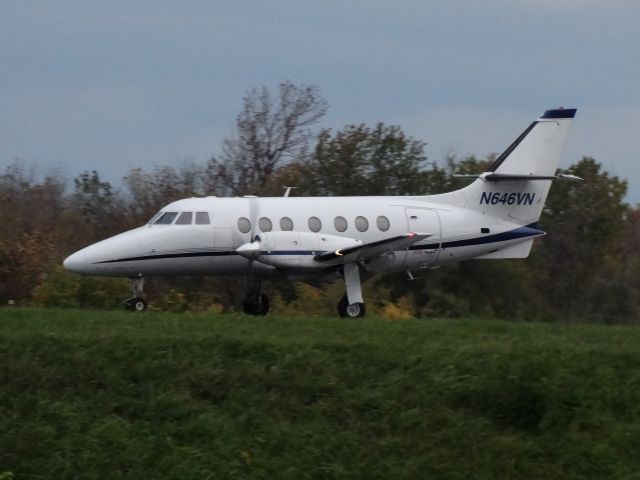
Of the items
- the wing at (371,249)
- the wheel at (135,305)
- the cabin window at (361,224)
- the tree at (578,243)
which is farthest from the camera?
the tree at (578,243)

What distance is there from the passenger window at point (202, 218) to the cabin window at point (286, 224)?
149 cm

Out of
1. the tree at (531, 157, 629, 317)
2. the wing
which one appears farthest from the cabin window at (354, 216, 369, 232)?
the tree at (531, 157, 629, 317)

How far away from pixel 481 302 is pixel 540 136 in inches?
343

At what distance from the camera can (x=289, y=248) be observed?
84.9 feet

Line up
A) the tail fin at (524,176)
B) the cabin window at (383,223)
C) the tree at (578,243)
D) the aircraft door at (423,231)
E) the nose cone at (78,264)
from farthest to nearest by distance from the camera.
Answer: the tree at (578,243), the tail fin at (524,176), the aircraft door at (423,231), the cabin window at (383,223), the nose cone at (78,264)

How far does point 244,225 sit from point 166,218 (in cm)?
158

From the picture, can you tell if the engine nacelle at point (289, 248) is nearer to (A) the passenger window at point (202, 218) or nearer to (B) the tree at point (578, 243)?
(A) the passenger window at point (202, 218)

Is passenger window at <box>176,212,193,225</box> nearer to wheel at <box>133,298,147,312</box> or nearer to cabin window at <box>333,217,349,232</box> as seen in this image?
wheel at <box>133,298,147,312</box>

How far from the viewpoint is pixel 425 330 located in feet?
69.8

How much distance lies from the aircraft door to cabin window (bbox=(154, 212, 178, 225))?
16.2 feet

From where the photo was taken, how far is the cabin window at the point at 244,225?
26703 mm

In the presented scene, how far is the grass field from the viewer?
17312 mm

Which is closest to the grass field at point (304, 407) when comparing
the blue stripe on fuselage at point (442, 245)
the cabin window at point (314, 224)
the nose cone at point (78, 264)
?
the nose cone at point (78, 264)

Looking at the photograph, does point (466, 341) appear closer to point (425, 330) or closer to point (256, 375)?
point (425, 330)
